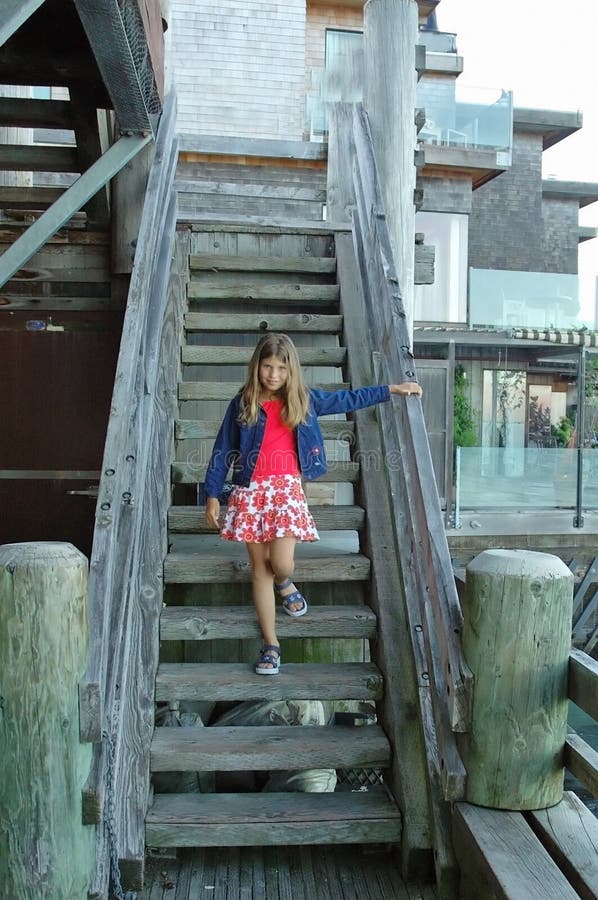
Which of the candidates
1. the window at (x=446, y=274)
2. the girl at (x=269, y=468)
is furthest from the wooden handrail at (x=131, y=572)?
the window at (x=446, y=274)

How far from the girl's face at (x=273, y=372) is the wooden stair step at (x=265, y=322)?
1.67 m

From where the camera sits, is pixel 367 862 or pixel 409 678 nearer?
pixel 367 862

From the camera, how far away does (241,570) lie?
4.02 m

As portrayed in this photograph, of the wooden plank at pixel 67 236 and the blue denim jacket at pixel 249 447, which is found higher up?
the wooden plank at pixel 67 236

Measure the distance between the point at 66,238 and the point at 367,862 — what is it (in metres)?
4.87

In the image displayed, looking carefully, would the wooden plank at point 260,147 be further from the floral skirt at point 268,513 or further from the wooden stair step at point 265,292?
the floral skirt at point 268,513

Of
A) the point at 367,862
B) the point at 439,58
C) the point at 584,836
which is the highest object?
the point at 439,58

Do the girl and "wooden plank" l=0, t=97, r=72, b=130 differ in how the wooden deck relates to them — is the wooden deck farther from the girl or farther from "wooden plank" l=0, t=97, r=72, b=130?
"wooden plank" l=0, t=97, r=72, b=130

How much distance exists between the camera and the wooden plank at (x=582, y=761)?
2547mm

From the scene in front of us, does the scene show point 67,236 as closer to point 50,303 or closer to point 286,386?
point 50,303

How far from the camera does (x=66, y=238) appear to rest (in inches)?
251

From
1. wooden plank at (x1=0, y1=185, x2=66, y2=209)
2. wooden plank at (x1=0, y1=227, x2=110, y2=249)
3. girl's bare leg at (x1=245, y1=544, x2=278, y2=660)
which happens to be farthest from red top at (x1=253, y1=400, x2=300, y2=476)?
wooden plank at (x1=0, y1=185, x2=66, y2=209)

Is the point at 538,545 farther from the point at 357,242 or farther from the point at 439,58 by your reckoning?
the point at 439,58

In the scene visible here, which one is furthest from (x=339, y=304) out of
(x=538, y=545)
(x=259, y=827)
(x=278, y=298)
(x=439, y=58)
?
(x=439, y=58)
